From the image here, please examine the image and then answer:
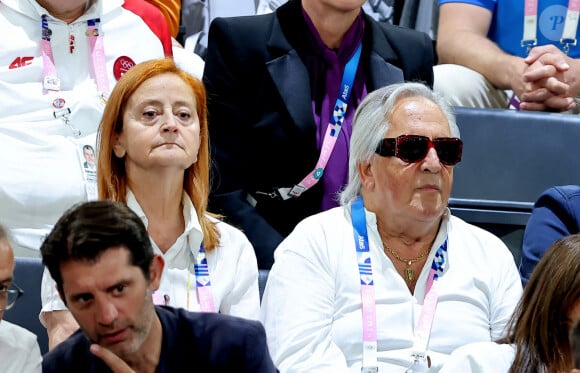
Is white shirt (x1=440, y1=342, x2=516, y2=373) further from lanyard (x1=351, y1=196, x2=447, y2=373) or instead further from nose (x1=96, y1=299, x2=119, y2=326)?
nose (x1=96, y1=299, x2=119, y2=326)

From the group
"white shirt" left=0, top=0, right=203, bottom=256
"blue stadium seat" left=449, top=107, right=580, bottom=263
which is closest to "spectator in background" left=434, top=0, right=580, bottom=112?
"blue stadium seat" left=449, top=107, right=580, bottom=263

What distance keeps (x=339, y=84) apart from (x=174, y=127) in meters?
0.65

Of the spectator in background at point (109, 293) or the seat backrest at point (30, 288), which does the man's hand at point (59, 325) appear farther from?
the spectator in background at point (109, 293)

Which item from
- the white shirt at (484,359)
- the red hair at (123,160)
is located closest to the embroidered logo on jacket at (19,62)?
the red hair at (123,160)

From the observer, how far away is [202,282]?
9.41ft

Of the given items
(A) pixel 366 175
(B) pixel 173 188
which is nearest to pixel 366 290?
(A) pixel 366 175

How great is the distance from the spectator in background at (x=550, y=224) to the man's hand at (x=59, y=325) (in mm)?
1148

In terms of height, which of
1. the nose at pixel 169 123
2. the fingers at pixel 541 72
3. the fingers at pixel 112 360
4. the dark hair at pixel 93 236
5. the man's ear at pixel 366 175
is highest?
the dark hair at pixel 93 236

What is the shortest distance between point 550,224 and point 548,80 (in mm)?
781

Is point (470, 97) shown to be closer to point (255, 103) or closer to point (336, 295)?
point (255, 103)

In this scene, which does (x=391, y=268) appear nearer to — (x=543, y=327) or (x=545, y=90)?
(x=543, y=327)

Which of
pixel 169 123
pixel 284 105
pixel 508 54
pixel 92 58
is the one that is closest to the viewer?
pixel 169 123

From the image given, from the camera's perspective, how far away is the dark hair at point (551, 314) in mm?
2359

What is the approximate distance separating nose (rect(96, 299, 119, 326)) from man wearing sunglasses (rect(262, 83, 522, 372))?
67cm
